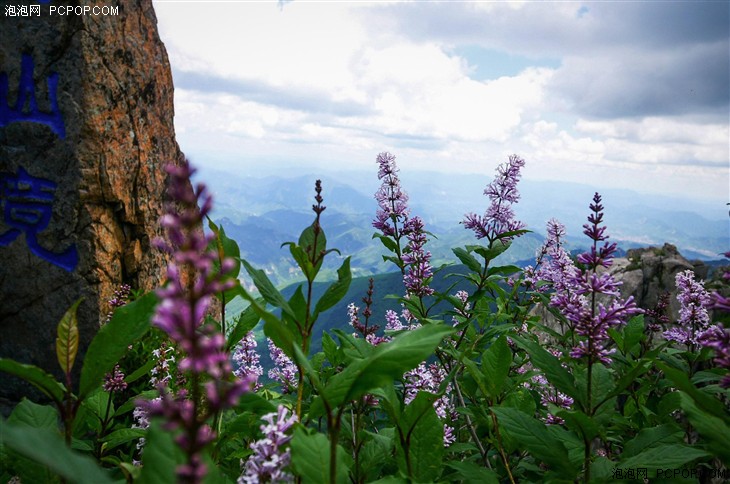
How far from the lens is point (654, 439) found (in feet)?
7.12

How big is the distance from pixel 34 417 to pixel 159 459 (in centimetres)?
114

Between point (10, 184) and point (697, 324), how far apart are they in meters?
9.50

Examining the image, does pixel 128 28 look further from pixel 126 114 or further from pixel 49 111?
pixel 49 111

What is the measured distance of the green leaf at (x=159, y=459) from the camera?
1.15 metres

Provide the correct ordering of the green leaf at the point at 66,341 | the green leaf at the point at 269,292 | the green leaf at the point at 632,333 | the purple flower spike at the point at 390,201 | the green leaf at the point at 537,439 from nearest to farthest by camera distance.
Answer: the green leaf at the point at 66,341, the green leaf at the point at 269,292, the green leaf at the point at 537,439, the green leaf at the point at 632,333, the purple flower spike at the point at 390,201

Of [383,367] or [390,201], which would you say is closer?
[383,367]

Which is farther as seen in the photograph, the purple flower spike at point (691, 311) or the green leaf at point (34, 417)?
the purple flower spike at point (691, 311)

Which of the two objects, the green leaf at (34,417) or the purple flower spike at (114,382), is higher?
the green leaf at (34,417)

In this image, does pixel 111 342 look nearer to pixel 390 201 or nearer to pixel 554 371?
pixel 554 371

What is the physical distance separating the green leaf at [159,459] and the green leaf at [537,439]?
1440 mm

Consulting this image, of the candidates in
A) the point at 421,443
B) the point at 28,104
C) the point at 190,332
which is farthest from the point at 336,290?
the point at 28,104

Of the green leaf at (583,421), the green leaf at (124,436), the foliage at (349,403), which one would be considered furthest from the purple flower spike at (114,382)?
the green leaf at (583,421)

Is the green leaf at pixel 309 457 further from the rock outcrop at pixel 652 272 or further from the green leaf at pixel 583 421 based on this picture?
the rock outcrop at pixel 652 272

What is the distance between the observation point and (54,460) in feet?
2.57
